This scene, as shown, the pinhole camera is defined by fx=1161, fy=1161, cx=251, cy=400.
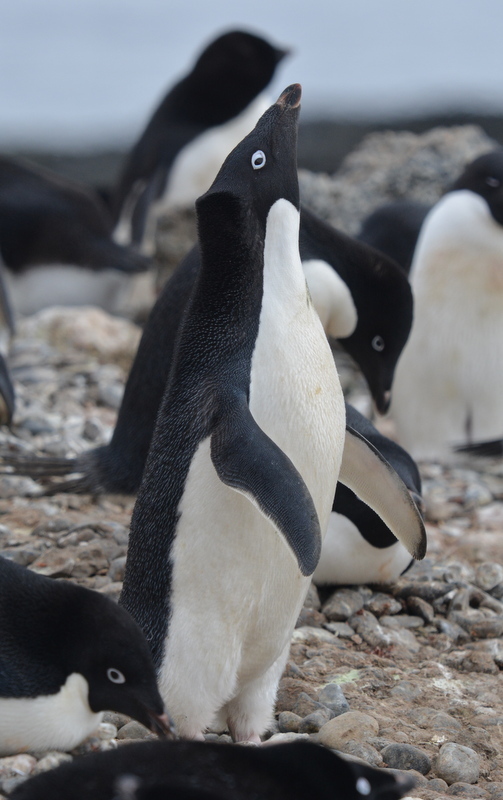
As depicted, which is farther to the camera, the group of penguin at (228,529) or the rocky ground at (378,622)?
the rocky ground at (378,622)

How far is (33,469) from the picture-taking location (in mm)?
4348

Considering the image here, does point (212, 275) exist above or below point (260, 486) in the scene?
above

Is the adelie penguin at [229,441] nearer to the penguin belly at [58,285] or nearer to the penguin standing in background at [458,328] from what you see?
the penguin standing in background at [458,328]

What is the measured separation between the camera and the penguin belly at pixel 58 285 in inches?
336

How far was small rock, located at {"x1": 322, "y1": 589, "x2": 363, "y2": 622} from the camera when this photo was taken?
3.54 metres

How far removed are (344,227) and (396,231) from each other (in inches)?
86.0

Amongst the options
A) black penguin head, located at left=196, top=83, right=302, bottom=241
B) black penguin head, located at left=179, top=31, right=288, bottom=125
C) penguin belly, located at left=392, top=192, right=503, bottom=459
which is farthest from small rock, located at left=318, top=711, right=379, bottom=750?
black penguin head, located at left=179, top=31, right=288, bottom=125

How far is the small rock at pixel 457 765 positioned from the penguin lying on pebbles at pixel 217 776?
0.63 m

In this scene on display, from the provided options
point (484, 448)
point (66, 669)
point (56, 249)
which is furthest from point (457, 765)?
point (56, 249)

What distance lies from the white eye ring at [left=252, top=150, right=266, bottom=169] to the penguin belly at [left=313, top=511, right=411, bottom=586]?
4.10ft

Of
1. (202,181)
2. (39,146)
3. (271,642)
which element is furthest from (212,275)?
(39,146)

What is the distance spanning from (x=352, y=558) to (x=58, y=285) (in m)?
→ 5.45

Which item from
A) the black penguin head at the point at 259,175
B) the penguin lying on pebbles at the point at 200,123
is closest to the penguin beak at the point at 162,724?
the black penguin head at the point at 259,175

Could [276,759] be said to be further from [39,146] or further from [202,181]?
[39,146]
